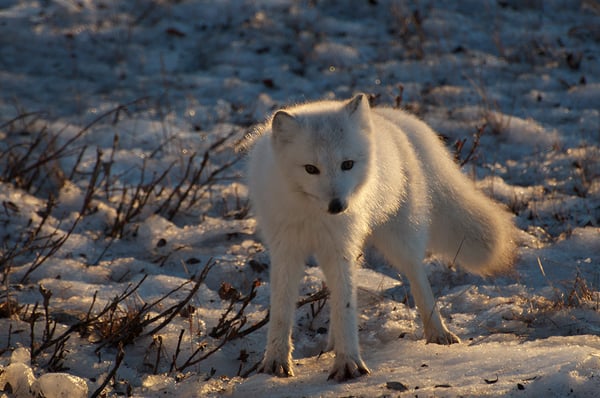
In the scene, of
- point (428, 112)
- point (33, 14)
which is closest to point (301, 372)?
point (428, 112)

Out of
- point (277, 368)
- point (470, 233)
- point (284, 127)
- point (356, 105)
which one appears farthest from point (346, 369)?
point (470, 233)

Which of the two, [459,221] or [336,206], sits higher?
[336,206]

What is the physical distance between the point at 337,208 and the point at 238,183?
3141 mm

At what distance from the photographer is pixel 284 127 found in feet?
11.2

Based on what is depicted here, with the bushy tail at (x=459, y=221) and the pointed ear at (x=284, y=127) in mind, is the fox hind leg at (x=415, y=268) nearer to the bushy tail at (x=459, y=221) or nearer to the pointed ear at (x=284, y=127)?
the bushy tail at (x=459, y=221)

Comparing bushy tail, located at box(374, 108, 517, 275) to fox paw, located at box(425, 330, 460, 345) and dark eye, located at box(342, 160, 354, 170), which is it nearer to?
fox paw, located at box(425, 330, 460, 345)

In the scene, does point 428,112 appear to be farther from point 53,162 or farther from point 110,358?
point 110,358

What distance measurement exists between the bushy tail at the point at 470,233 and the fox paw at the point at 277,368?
4.59ft

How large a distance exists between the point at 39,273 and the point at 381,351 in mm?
2074

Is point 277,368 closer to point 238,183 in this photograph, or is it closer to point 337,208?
point 337,208

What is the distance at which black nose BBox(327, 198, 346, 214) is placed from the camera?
3.17 metres

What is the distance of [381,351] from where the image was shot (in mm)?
3770

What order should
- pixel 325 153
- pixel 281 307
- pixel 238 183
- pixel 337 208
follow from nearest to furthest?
pixel 337 208
pixel 325 153
pixel 281 307
pixel 238 183

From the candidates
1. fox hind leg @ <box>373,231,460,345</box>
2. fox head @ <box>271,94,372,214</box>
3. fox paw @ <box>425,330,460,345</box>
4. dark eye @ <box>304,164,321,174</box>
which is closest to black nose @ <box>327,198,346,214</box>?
fox head @ <box>271,94,372,214</box>
